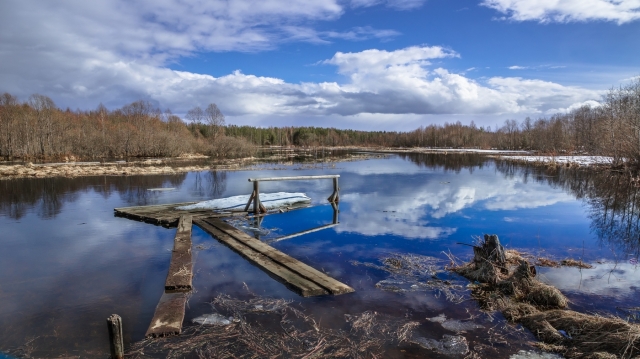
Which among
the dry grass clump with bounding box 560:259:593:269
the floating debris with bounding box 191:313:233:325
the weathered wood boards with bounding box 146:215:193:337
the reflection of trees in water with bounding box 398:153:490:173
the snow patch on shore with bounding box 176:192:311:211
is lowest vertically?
the floating debris with bounding box 191:313:233:325

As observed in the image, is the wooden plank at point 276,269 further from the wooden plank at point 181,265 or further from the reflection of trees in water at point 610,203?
the reflection of trees in water at point 610,203

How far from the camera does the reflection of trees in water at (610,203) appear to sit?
12375 mm

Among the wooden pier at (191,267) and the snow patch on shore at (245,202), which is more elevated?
the snow patch on shore at (245,202)

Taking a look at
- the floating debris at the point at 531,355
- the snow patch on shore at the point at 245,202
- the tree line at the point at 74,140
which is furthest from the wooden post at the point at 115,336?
the tree line at the point at 74,140

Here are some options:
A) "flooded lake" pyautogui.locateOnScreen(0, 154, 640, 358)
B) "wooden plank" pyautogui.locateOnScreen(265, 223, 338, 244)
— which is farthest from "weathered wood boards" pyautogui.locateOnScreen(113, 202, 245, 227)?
"wooden plank" pyautogui.locateOnScreen(265, 223, 338, 244)

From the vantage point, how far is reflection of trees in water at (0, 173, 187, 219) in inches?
673

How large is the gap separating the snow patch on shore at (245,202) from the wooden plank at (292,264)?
12.0ft

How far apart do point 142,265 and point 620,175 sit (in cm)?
3694

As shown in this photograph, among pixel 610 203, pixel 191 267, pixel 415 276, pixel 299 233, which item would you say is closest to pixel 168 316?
pixel 191 267

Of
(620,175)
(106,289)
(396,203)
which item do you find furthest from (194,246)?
(620,175)

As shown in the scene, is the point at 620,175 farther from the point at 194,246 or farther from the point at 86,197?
the point at 86,197

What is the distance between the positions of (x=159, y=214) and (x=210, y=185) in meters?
11.3

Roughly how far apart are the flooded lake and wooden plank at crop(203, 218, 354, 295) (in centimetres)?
29

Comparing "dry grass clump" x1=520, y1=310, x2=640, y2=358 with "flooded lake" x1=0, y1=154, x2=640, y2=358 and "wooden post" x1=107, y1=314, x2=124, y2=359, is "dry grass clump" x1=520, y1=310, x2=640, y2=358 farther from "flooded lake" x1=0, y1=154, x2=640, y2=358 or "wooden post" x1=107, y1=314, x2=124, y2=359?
"wooden post" x1=107, y1=314, x2=124, y2=359
